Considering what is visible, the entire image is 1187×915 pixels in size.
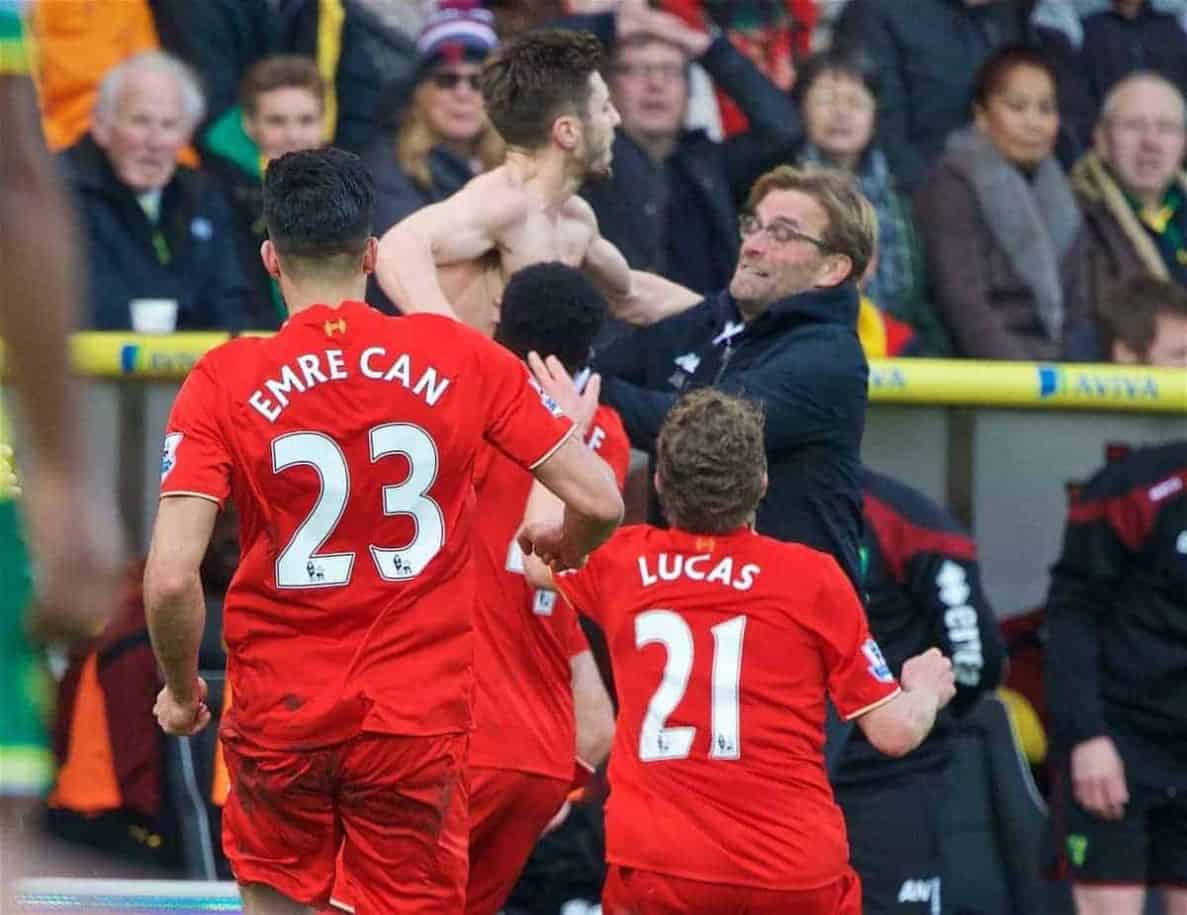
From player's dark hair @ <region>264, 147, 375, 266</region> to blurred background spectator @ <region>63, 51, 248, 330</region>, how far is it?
10.4 feet

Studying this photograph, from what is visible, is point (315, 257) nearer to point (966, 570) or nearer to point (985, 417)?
point (966, 570)

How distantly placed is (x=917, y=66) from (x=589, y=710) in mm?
4187

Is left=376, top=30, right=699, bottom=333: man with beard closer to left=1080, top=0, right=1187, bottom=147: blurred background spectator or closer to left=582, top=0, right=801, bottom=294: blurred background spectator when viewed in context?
left=582, top=0, right=801, bottom=294: blurred background spectator

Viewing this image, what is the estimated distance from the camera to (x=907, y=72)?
978cm

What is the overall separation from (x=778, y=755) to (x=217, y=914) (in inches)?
65.4

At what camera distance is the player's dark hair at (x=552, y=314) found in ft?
19.7

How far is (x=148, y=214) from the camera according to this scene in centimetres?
840

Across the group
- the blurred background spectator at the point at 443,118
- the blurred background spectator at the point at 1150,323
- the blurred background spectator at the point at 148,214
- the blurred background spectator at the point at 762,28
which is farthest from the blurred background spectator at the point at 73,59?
the blurred background spectator at the point at 1150,323

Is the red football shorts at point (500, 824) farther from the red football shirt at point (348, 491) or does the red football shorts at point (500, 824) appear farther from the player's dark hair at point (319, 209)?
the player's dark hair at point (319, 209)

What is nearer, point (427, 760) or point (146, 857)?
point (427, 760)

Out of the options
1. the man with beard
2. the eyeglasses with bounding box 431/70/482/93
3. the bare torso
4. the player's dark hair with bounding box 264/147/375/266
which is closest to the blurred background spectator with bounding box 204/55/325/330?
the eyeglasses with bounding box 431/70/482/93

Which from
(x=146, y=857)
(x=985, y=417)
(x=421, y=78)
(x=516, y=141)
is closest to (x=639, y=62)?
(x=421, y=78)

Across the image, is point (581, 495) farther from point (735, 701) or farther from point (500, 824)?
point (500, 824)

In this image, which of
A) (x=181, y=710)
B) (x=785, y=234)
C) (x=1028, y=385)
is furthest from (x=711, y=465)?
(x=1028, y=385)
